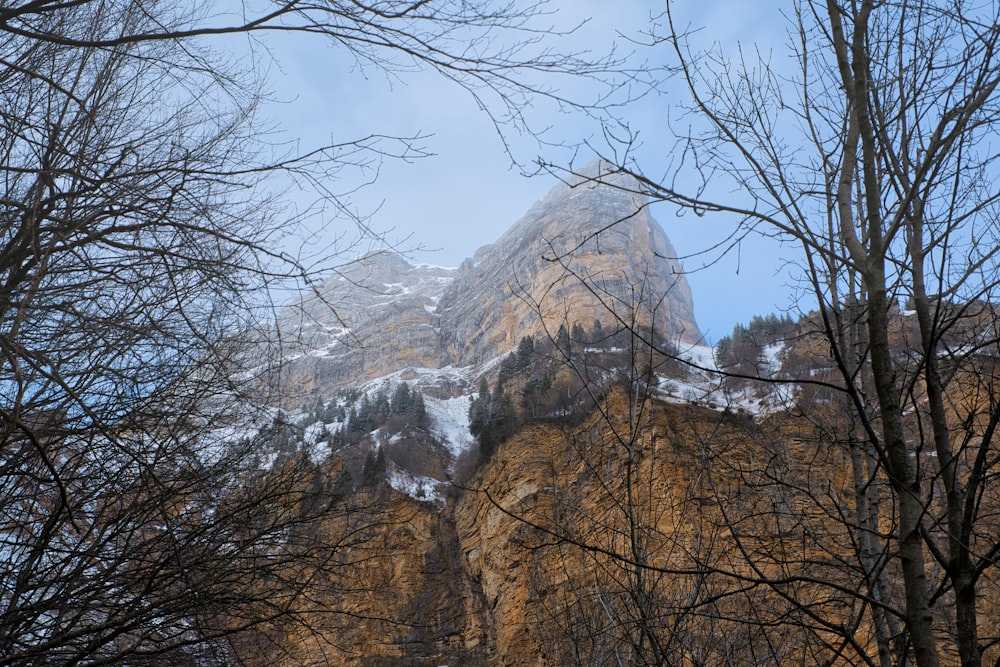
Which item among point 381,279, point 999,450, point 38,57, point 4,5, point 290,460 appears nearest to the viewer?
point 999,450

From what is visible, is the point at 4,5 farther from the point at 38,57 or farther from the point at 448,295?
the point at 448,295

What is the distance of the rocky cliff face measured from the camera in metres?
3.56

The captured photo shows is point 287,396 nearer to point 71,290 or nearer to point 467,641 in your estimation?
point 71,290

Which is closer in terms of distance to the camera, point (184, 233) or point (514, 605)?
point (184, 233)

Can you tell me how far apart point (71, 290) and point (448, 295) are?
10329 centimetres

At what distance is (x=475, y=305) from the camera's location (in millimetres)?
94812

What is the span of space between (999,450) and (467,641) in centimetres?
2556

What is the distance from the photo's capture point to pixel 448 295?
106 metres

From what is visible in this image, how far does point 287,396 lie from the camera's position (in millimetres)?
3811

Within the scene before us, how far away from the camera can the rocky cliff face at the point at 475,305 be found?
3562 millimetres

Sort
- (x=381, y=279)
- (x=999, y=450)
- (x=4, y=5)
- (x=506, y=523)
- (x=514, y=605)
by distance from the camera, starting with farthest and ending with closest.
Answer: (x=506, y=523)
(x=514, y=605)
(x=381, y=279)
(x=4, y=5)
(x=999, y=450)

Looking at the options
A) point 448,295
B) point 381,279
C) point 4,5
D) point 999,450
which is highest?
point 448,295

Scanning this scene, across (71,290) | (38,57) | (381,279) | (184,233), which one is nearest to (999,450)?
(381,279)

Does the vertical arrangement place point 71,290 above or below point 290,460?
above
